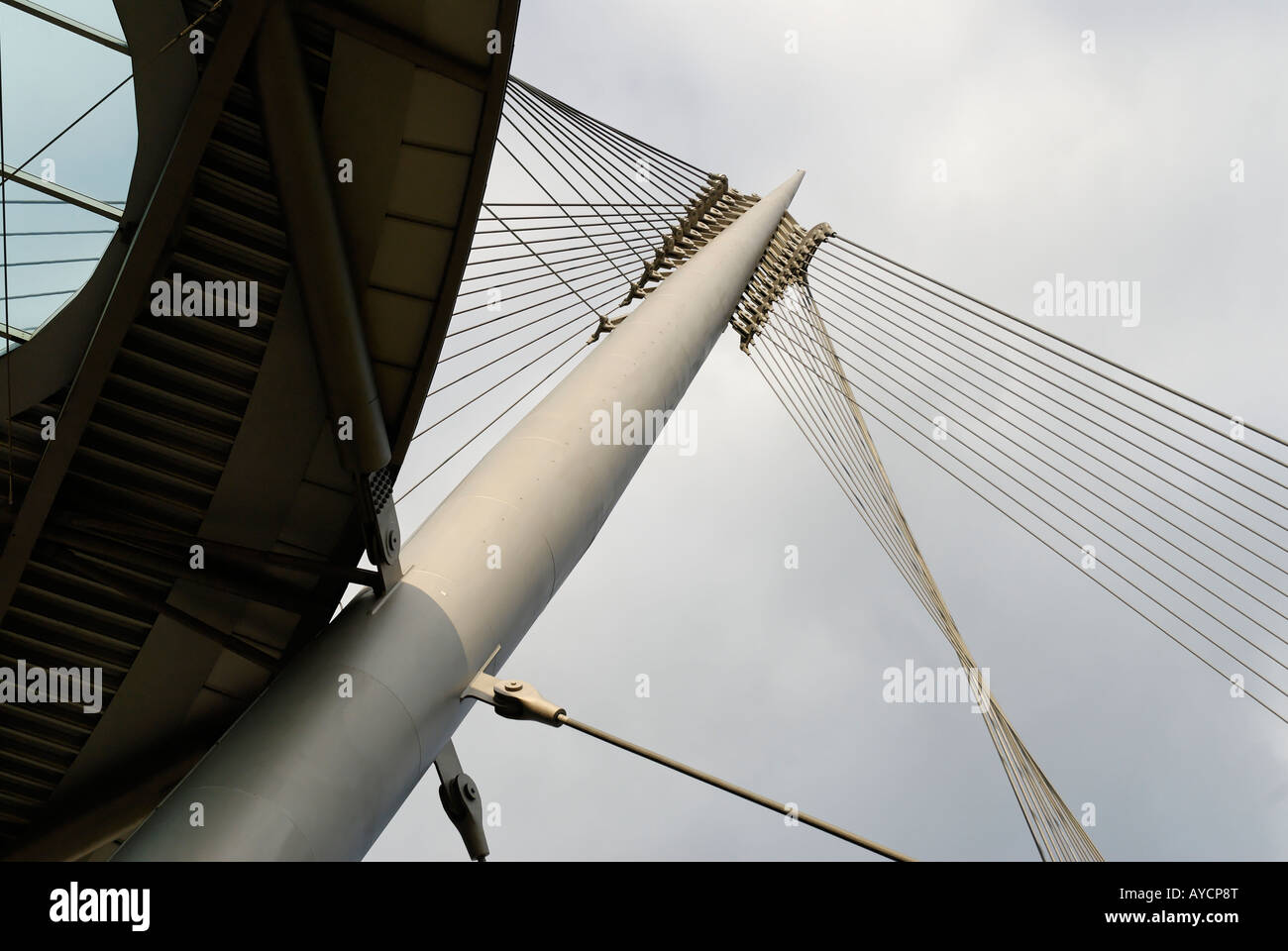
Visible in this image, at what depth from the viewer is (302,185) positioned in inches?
245

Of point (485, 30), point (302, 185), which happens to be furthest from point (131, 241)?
point (485, 30)

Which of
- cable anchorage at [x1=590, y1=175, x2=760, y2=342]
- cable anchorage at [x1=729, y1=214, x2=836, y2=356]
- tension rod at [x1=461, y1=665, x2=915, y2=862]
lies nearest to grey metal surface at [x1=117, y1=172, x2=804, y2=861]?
tension rod at [x1=461, y1=665, x2=915, y2=862]

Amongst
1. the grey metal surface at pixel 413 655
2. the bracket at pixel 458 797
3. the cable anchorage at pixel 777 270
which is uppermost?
the cable anchorage at pixel 777 270

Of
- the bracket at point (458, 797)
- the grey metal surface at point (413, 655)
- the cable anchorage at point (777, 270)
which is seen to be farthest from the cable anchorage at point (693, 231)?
the bracket at point (458, 797)

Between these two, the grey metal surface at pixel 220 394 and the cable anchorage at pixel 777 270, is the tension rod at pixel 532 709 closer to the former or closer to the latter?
the grey metal surface at pixel 220 394

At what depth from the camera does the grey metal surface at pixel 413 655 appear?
5.41 m

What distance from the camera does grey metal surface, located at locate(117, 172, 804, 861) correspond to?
213 inches

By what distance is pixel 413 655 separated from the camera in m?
6.37

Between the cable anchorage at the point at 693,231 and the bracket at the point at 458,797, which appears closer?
the bracket at the point at 458,797

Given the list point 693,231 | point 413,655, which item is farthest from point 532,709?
point 693,231
